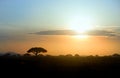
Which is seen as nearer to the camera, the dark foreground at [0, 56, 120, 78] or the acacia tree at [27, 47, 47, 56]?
the dark foreground at [0, 56, 120, 78]

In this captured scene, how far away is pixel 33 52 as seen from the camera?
121m

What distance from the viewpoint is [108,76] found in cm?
4041

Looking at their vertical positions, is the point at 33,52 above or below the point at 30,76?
above

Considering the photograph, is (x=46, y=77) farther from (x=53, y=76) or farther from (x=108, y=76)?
(x=108, y=76)

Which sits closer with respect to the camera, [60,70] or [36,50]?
[60,70]

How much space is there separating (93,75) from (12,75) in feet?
30.8

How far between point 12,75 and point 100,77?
9.88 metres

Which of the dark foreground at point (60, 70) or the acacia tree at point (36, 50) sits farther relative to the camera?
the acacia tree at point (36, 50)

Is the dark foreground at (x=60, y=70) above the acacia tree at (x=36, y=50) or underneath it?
underneath

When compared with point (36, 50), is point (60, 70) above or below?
below

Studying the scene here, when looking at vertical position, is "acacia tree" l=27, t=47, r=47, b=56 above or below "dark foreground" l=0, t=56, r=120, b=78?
above

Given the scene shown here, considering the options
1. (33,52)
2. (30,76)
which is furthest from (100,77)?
(33,52)

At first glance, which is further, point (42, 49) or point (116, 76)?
point (42, 49)

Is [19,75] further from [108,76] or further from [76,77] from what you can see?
[108,76]
